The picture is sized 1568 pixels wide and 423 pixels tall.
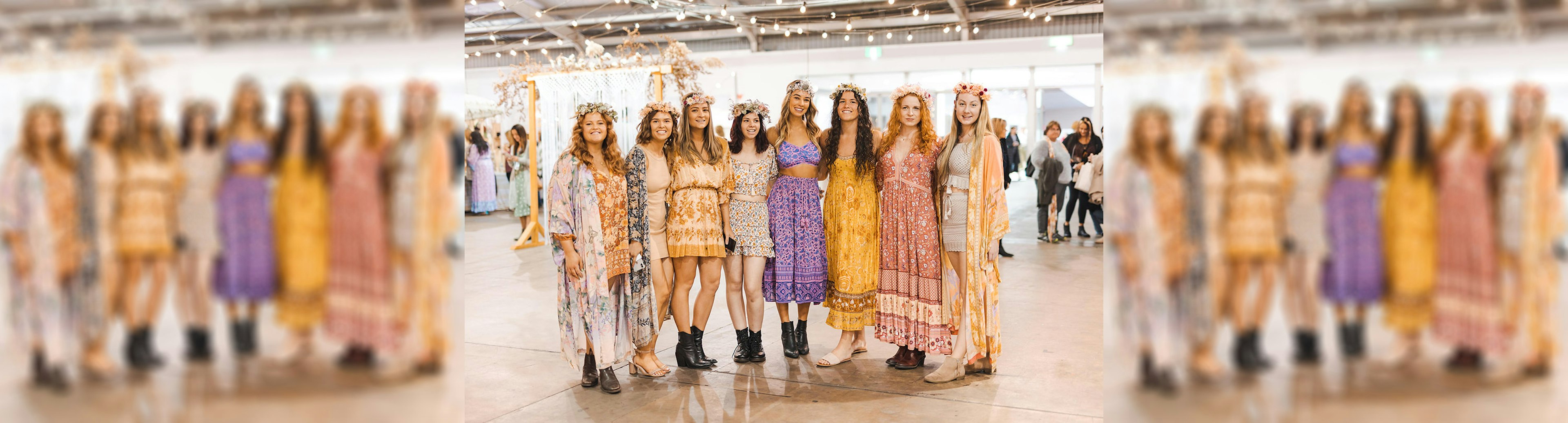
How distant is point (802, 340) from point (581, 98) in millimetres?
4922

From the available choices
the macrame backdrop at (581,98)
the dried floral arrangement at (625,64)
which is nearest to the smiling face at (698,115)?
the dried floral arrangement at (625,64)

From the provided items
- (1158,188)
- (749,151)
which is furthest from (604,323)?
(1158,188)

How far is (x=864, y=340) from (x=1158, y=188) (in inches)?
137

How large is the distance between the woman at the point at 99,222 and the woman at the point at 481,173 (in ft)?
30.1

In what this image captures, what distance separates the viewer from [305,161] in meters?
0.81

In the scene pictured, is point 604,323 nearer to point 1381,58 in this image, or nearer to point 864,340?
point 864,340

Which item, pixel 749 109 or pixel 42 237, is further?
pixel 749 109

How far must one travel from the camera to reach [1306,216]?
839 mm

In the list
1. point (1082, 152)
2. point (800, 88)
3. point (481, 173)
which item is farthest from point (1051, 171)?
point (481, 173)

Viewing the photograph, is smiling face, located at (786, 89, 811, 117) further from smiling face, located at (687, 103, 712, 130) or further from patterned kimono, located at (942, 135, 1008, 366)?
patterned kimono, located at (942, 135, 1008, 366)

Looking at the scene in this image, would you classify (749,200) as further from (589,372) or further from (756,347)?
(589,372)

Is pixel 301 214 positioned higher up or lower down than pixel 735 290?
higher up

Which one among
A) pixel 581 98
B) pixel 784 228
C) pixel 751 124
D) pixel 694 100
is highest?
pixel 581 98

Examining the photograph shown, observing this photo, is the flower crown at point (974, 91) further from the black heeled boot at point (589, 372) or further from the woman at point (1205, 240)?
the woman at point (1205, 240)
